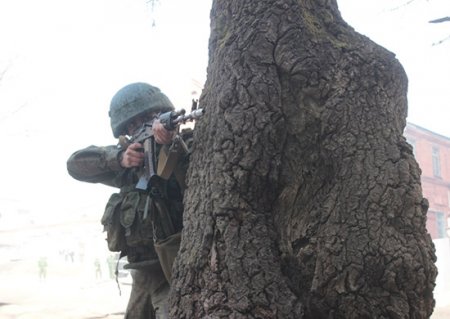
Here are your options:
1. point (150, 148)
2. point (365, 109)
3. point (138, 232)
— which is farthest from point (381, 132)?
point (138, 232)

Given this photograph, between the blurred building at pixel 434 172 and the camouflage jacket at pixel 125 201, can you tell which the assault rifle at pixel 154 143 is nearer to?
the camouflage jacket at pixel 125 201

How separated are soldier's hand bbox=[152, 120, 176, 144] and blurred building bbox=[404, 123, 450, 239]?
27.4 metres

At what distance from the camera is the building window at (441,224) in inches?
1184

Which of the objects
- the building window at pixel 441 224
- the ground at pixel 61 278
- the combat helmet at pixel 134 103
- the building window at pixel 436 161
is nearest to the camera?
the combat helmet at pixel 134 103

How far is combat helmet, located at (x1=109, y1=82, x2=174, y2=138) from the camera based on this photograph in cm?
334

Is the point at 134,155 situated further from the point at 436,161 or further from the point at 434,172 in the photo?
the point at 436,161

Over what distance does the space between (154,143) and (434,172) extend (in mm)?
30313

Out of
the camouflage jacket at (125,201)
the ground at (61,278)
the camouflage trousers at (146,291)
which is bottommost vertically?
the camouflage trousers at (146,291)

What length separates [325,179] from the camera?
7.14 ft

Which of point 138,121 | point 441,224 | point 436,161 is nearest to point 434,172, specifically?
point 436,161

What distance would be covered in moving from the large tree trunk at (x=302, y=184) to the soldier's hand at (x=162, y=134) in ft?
1.26

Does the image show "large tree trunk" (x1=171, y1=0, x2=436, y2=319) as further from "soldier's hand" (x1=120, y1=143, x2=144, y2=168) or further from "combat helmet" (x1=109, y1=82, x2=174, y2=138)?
"combat helmet" (x1=109, y1=82, x2=174, y2=138)

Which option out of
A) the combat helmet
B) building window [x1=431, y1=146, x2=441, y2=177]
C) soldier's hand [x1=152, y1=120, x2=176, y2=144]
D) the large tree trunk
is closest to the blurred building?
building window [x1=431, y1=146, x2=441, y2=177]

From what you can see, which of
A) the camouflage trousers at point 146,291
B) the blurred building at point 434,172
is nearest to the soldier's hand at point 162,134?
the camouflage trousers at point 146,291
